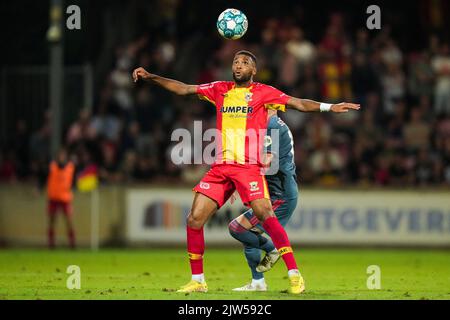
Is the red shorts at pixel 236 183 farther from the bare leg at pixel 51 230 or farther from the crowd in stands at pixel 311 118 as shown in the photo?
the crowd in stands at pixel 311 118

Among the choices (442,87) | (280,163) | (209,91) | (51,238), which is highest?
(442,87)

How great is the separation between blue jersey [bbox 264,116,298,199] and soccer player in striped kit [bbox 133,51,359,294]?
86 cm

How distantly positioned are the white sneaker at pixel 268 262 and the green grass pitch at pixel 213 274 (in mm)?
289

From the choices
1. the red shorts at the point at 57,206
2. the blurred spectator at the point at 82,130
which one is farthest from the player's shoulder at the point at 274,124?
the blurred spectator at the point at 82,130

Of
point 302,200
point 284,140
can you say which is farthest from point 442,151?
point 284,140

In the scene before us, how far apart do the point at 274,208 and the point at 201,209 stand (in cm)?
144

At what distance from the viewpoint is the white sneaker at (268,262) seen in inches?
508

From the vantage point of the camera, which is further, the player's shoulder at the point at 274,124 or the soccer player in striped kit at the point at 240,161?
the player's shoulder at the point at 274,124

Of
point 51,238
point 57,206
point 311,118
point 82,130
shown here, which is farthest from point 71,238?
point 311,118

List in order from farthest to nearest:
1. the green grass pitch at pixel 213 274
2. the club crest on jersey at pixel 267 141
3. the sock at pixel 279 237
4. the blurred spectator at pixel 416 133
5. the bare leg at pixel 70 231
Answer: the blurred spectator at pixel 416 133, the bare leg at pixel 70 231, the club crest on jersey at pixel 267 141, the green grass pitch at pixel 213 274, the sock at pixel 279 237

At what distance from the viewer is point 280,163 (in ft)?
43.5

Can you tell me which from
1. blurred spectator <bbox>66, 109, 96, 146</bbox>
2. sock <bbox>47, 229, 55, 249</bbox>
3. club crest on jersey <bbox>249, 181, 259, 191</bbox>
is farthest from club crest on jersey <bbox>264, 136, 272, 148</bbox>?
blurred spectator <bbox>66, 109, 96, 146</bbox>

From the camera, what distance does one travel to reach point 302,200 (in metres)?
23.0

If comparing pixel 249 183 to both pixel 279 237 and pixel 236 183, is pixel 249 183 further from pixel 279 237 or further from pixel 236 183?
pixel 279 237
